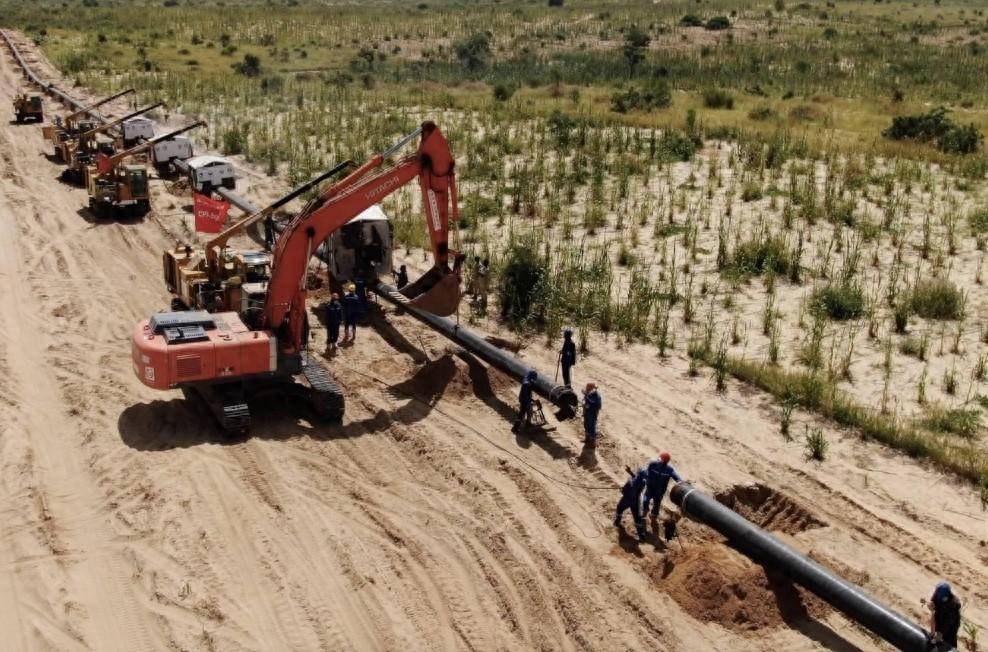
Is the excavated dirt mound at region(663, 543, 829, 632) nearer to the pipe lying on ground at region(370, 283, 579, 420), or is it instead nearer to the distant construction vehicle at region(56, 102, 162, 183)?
the pipe lying on ground at region(370, 283, 579, 420)

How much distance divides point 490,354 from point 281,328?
397 cm

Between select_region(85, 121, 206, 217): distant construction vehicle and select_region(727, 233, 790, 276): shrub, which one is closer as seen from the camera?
select_region(727, 233, 790, 276): shrub

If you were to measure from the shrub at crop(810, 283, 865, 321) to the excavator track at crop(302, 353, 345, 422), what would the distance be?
1065 cm

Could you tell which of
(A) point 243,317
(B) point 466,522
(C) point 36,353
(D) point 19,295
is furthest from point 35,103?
(B) point 466,522

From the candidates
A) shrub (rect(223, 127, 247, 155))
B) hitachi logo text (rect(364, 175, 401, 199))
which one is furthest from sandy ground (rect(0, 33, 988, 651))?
shrub (rect(223, 127, 247, 155))

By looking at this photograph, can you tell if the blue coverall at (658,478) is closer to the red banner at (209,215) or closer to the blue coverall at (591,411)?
the blue coverall at (591,411)

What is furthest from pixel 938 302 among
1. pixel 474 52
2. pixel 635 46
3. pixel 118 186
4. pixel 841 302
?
pixel 474 52

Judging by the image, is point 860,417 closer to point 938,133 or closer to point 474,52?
point 938,133

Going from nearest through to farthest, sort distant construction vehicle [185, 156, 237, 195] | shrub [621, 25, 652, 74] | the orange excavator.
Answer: the orange excavator
distant construction vehicle [185, 156, 237, 195]
shrub [621, 25, 652, 74]

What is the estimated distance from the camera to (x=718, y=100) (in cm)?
4241

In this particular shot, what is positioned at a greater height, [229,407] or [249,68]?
[249,68]

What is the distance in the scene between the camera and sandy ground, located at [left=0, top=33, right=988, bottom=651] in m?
Result: 12.3

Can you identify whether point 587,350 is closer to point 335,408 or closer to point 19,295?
point 335,408

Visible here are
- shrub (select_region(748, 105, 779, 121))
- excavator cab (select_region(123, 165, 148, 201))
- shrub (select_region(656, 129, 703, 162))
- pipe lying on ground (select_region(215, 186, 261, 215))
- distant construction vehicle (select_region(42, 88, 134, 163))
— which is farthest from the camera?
shrub (select_region(748, 105, 779, 121))
